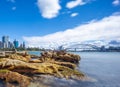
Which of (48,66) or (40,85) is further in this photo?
(48,66)

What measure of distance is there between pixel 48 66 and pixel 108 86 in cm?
1042

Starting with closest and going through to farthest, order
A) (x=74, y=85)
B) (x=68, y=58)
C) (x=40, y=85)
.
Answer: (x=40, y=85), (x=74, y=85), (x=68, y=58)

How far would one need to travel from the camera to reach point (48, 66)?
38.0m

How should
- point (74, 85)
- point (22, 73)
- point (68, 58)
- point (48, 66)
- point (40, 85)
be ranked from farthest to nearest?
1. point (68, 58)
2. point (48, 66)
3. point (22, 73)
4. point (74, 85)
5. point (40, 85)

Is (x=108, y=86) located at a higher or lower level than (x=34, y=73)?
lower

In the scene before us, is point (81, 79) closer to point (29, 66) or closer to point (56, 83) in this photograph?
point (56, 83)

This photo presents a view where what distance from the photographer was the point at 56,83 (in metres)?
33.2

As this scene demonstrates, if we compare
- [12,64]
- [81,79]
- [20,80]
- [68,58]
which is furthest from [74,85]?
[68,58]

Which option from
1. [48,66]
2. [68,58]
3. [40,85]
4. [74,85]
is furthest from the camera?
[68,58]

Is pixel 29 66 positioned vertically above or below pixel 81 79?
above

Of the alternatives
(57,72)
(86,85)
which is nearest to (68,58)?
(57,72)

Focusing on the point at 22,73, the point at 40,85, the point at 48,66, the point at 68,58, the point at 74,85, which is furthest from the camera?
the point at 68,58

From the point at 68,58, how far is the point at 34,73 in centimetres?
4084

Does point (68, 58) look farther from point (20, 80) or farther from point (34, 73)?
point (20, 80)
